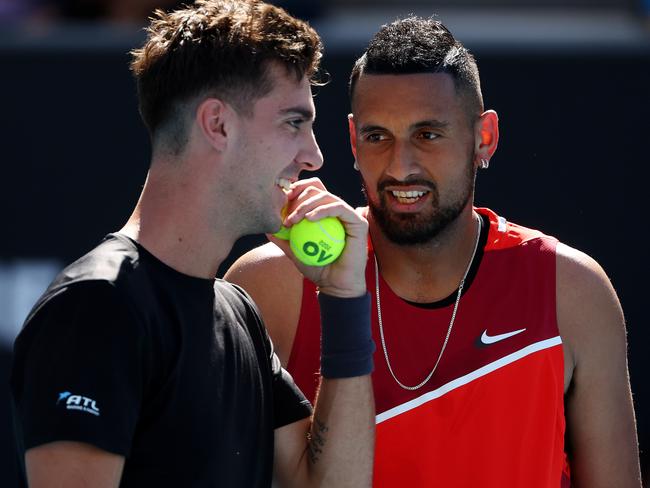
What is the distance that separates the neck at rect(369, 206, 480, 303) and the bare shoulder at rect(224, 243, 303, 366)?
0.30m

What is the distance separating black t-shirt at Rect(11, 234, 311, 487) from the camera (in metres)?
2.33

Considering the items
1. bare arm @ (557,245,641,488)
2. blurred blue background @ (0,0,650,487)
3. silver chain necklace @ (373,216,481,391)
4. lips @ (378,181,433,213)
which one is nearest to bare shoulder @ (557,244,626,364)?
bare arm @ (557,245,641,488)

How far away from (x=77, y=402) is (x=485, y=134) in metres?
1.76

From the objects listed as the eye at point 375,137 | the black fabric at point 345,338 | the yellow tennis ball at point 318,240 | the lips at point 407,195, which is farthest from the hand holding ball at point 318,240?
the eye at point 375,137

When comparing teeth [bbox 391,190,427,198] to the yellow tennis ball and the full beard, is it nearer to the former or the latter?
the full beard

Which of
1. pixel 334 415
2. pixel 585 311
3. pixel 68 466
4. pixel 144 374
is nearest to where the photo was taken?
pixel 68 466

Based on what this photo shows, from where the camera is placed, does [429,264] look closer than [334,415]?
No

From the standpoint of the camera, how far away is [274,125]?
280cm

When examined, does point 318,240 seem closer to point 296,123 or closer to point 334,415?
point 296,123

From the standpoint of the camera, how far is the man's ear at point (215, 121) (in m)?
2.71

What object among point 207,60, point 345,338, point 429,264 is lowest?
point 345,338

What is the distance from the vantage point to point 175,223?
2.69 metres

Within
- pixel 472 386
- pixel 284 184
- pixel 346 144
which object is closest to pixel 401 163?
pixel 284 184

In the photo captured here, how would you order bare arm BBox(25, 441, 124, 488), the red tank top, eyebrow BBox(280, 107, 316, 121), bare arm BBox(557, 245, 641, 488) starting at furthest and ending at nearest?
bare arm BBox(557, 245, 641, 488), the red tank top, eyebrow BBox(280, 107, 316, 121), bare arm BBox(25, 441, 124, 488)
